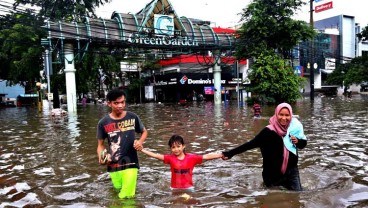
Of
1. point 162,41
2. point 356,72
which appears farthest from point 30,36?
point 356,72

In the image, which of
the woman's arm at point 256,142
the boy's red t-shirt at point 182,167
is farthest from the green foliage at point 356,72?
the boy's red t-shirt at point 182,167

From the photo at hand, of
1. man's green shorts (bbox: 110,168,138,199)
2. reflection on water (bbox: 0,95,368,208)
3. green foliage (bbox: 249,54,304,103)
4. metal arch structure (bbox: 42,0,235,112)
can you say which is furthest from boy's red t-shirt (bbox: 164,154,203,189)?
green foliage (bbox: 249,54,304,103)

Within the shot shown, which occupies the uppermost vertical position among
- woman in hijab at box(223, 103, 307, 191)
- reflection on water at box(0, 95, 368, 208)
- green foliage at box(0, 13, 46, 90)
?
green foliage at box(0, 13, 46, 90)

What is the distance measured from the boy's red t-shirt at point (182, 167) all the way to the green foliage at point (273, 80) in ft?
84.7

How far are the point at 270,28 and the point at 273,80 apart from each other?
4.41 m

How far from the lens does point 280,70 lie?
3027cm

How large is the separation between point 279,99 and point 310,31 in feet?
20.5

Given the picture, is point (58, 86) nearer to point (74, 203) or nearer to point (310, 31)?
point (310, 31)

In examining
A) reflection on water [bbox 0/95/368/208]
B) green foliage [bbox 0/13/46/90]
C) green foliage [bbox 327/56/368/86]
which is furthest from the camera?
green foliage [bbox 327/56/368/86]

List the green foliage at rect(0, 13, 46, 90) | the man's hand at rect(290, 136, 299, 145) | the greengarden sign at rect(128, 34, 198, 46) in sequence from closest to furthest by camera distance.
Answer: the man's hand at rect(290, 136, 299, 145) → the greengarden sign at rect(128, 34, 198, 46) → the green foliage at rect(0, 13, 46, 90)

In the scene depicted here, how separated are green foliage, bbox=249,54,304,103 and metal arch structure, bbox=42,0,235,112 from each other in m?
5.34

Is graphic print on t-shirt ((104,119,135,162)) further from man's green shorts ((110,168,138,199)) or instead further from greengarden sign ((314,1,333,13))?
greengarden sign ((314,1,333,13))

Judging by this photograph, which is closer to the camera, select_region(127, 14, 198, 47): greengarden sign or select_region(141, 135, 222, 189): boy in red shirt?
select_region(141, 135, 222, 189): boy in red shirt

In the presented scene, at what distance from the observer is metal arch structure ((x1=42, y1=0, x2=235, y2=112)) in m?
27.0
